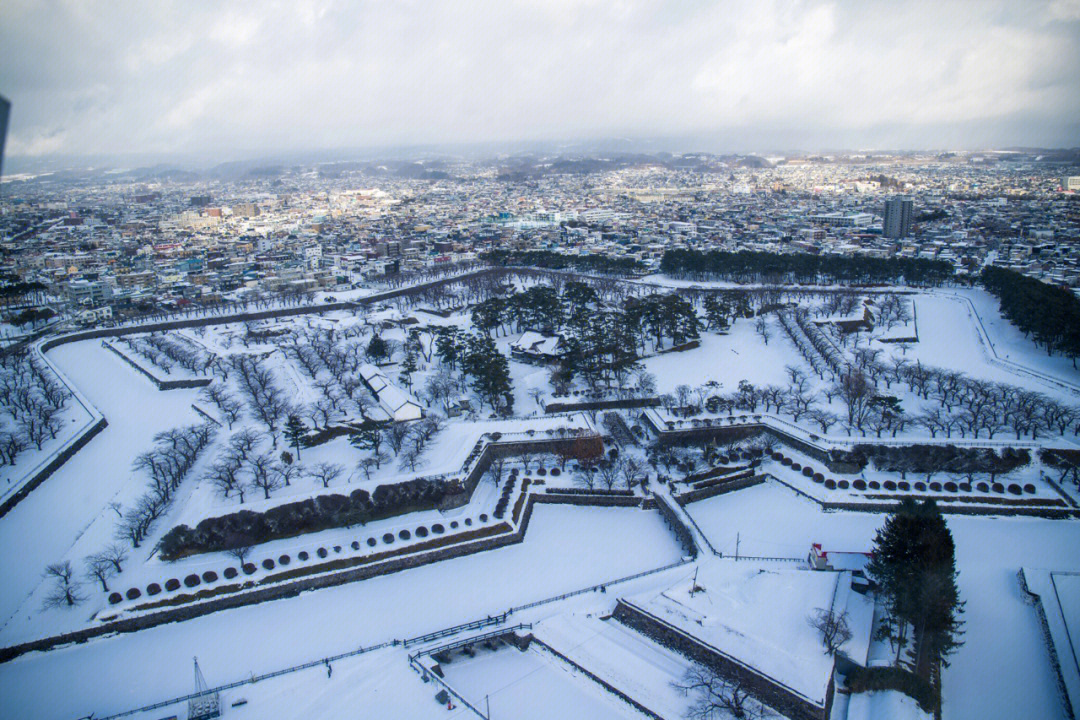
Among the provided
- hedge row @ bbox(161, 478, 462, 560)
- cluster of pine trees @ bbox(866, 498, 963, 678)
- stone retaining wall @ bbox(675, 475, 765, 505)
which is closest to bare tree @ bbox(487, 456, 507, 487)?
hedge row @ bbox(161, 478, 462, 560)

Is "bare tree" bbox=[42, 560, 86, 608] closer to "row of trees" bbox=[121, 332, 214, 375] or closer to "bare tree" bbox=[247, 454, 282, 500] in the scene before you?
"bare tree" bbox=[247, 454, 282, 500]

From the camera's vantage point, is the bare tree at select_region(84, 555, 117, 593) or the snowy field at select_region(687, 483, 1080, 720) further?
the bare tree at select_region(84, 555, 117, 593)

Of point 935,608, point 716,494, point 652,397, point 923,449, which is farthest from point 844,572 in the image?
point 652,397

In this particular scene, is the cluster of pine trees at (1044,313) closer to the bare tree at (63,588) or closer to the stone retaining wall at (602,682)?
the stone retaining wall at (602,682)

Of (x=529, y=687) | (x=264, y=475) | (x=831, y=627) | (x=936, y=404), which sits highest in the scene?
(x=936, y=404)

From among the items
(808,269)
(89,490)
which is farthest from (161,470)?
(808,269)

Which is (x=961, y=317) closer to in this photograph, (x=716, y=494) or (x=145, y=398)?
(x=716, y=494)

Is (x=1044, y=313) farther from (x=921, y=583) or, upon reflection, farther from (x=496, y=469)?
(x=496, y=469)
